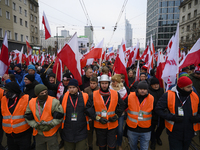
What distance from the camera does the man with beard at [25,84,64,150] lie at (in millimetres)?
2623

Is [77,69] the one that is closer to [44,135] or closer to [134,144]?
[44,135]

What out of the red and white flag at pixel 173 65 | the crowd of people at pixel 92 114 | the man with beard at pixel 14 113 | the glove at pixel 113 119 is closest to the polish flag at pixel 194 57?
the red and white flag at pixel 173 65

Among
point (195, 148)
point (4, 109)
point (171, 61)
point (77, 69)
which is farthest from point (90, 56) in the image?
point (195, 148)

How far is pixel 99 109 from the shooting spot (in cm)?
283

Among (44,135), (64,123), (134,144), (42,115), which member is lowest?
(134,144)

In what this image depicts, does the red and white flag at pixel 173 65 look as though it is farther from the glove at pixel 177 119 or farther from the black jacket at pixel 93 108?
the black jacket at pixel 93 108

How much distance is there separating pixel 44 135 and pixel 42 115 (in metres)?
0.42

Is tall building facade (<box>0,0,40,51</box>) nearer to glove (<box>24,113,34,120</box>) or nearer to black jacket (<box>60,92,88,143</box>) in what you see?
glove (<box>24,113,34,120</box>)

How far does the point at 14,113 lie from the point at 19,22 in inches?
1266

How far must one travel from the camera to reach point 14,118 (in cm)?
274

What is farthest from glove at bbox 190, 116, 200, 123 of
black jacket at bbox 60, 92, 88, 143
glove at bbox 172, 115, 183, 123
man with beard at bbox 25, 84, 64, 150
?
man with beard at bbox 25, 84, 64, 150

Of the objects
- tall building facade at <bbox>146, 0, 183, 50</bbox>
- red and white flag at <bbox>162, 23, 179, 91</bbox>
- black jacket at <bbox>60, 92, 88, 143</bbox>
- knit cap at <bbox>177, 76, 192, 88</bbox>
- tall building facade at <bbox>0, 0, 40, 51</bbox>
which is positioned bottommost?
black jacket at <bbox>60, 92, 88, 143</bbox>

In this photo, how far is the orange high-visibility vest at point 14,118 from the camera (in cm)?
274

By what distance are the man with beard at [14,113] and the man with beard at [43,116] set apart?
0.68 ft
